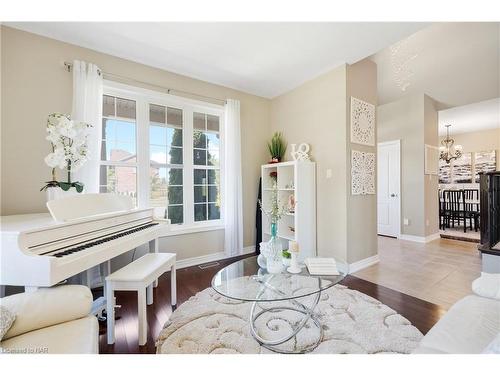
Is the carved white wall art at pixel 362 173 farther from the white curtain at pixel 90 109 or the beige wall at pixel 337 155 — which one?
the white curtain at pixel 90 109

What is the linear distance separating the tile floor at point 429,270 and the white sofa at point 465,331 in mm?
1004

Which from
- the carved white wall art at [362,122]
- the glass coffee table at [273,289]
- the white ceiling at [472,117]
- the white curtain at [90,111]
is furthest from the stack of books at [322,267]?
the white ceiling at [472,117]

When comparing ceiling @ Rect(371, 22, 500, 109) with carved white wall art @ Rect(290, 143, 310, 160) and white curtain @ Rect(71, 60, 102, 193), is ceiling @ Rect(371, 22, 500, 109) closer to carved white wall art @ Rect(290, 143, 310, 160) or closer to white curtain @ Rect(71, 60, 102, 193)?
carved white wall art @ Rect(290, 143, 310, 160)

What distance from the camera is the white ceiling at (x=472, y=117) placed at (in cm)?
498

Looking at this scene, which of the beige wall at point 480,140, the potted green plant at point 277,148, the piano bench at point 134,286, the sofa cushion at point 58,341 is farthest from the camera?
the beige wall at point 480,140

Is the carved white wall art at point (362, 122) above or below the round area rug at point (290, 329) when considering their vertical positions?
above

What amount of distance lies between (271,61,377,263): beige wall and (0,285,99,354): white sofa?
2655 mm

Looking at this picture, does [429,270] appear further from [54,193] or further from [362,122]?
[54,193]

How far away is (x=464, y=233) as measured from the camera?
4.99 metres

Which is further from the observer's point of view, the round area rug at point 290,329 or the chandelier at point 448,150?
the chandelier at point 448,150
